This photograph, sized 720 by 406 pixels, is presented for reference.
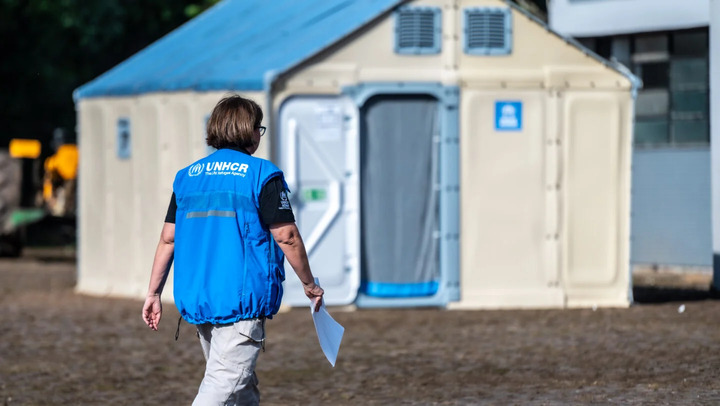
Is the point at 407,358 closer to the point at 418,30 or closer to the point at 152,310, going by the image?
the point at 418,30

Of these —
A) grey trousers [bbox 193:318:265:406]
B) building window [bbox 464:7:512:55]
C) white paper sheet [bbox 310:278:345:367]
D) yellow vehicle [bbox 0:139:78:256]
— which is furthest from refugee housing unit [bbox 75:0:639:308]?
yellow vehicle [bbox 0:139:78:256]

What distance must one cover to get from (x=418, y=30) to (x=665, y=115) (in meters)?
7.57

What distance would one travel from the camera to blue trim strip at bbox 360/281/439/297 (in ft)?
53.4

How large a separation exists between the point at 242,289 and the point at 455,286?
9949mm

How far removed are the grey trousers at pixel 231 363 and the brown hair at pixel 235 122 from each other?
2.53ft

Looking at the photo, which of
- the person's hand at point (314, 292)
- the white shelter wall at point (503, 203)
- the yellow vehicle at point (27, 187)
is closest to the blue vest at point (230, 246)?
the person's hand at point (314, 292)

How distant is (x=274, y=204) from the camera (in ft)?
21.1

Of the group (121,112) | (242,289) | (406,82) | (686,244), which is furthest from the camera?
(686,244)

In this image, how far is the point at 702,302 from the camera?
16984 mm

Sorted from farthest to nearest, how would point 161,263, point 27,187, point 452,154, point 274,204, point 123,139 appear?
1. point 27,187
2. point 123,139
3. point 452,154
4. point 161,263
5. point 274,204

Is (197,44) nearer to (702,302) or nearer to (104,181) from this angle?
(104,181)

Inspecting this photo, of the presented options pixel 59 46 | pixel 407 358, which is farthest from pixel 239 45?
pixel 59 46

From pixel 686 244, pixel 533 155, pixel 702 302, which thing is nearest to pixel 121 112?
pixel 533 155

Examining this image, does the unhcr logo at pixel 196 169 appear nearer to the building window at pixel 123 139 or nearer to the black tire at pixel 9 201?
the building window at pixel 123 139
